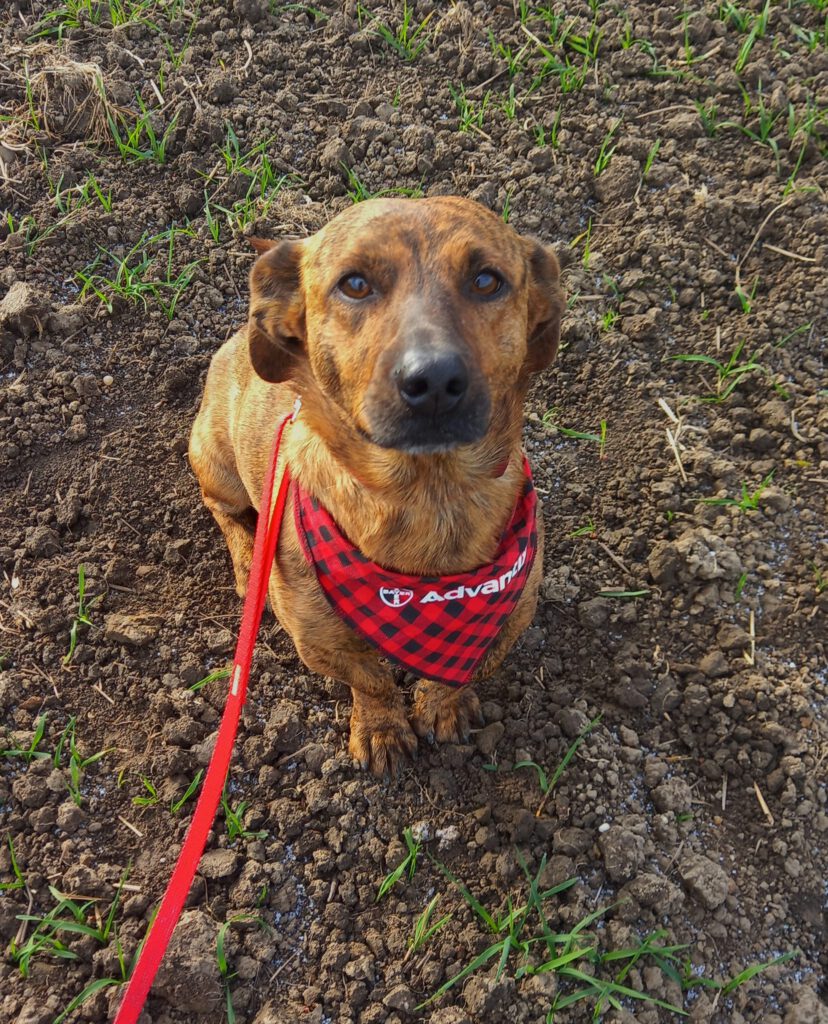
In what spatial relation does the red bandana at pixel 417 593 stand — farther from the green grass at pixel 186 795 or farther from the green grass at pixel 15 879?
the green grass at pixel 15 879

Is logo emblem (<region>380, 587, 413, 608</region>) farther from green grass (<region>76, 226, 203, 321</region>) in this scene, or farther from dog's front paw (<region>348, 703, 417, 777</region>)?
green grass (<region>76, 226, 203, 321</region>)

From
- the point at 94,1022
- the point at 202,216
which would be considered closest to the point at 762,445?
the point at 202,216

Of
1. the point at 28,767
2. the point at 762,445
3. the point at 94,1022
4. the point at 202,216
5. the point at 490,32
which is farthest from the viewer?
the point at 490,32

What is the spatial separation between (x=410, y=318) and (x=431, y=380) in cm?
25

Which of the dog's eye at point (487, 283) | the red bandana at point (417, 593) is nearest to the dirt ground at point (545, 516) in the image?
the red bandana at point (417, 593)

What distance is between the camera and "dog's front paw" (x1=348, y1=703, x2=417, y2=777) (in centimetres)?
299

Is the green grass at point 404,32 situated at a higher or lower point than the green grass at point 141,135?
higher

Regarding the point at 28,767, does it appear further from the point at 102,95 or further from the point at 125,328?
the point at 102,95

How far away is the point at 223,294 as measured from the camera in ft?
13.7

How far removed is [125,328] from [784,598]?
125 inches

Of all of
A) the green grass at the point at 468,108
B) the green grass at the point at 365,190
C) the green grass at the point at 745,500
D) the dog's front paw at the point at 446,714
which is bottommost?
the dog's front paw at the point at 446,714

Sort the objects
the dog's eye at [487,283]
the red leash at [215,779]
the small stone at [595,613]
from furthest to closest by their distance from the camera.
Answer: the small stone at [595,613]
the dog's eye at [487,283]
the red leash at [215,779]

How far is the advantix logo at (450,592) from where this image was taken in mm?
2521

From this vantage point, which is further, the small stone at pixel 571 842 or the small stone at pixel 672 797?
the small stone at pixel 672 797
